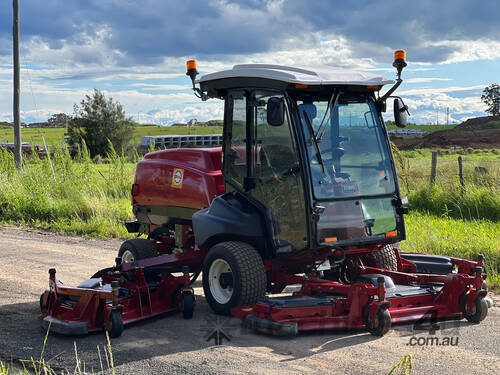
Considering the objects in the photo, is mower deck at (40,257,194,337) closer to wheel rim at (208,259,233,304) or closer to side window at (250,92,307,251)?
wheel rim at (208,259,233,304)

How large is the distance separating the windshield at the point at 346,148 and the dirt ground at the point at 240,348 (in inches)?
55.2

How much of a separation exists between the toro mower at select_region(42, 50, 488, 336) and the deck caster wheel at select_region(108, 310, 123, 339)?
3 cm

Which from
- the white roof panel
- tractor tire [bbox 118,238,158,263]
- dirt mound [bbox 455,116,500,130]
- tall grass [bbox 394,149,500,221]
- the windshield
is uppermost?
dirt mound [bbox 455,116,500,130]

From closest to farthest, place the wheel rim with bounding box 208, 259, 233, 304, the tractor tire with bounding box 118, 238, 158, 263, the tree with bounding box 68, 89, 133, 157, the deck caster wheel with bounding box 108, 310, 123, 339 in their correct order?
the deck caster wheel with bounding box 108, 310, 123, 339 → the wheel rim with bounding box 208, 259, 233, 304 → the tractor tire with bounding box 118, 238, 158, 263 → the tree with bounding box 68, 89, 133, 157

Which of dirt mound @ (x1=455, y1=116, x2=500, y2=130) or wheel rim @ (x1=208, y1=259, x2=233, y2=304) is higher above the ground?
dirt mound @ (x1=455, y1=116, x2=500, y2=130)

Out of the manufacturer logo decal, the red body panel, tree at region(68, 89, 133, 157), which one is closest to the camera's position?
the red body panel

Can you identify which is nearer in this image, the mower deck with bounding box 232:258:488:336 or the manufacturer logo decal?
the mower deck with bounding box 232:258:488:336

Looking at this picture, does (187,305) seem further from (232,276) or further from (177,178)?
(177,178)

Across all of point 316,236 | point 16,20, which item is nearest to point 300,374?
point 316,236

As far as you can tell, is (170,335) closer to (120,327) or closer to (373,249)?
(120,327)

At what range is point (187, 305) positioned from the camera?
6.82 m

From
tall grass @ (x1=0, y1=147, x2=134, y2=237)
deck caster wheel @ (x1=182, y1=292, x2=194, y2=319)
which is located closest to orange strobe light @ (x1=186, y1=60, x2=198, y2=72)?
deck caster wheel @ (x1=182, y1=292, x2=194, y2=319)

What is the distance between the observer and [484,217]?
42.2ft

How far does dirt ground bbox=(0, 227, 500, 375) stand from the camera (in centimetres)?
532
